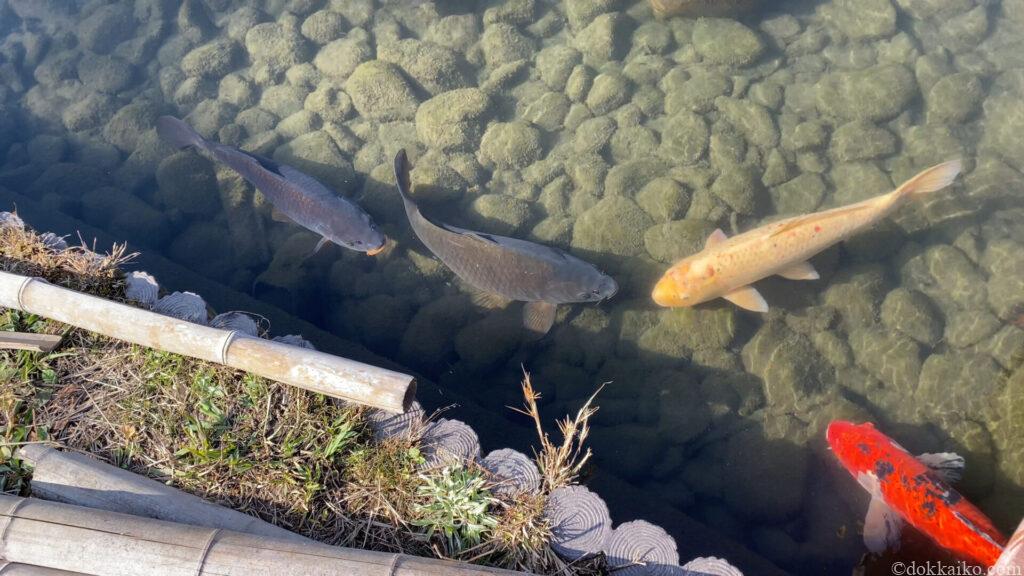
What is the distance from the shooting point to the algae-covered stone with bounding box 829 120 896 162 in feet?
20.7

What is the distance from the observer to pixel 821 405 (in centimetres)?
527

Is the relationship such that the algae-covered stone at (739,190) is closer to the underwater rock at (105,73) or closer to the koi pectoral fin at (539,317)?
the koi pectoral fin at (539,317)

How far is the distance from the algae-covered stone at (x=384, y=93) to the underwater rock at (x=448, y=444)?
5.17 m

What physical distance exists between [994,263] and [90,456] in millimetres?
7687

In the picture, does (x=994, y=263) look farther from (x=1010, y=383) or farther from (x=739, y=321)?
(x=739, y=321)

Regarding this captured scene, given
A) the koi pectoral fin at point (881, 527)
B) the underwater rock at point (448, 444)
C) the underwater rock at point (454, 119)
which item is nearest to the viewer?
the underwater rock at point (448, 444)

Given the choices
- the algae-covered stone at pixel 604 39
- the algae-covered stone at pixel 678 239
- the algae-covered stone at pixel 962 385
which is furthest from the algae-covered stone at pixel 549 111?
the algae-covered stone at pixel 962 385

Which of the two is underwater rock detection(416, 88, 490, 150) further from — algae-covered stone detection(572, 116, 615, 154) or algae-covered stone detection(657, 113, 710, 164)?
algae-covered stone detection(657, 113, 710, 164)

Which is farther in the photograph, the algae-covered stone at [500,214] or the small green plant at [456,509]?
the algae-covered stone at [500,214]

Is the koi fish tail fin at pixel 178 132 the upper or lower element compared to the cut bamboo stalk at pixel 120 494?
upper

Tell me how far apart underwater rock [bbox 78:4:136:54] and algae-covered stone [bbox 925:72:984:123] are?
1229 cm

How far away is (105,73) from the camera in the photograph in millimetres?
9273

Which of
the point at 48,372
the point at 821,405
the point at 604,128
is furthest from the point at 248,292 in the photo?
the point at 821,405

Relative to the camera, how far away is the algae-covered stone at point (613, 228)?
19.9 feet
